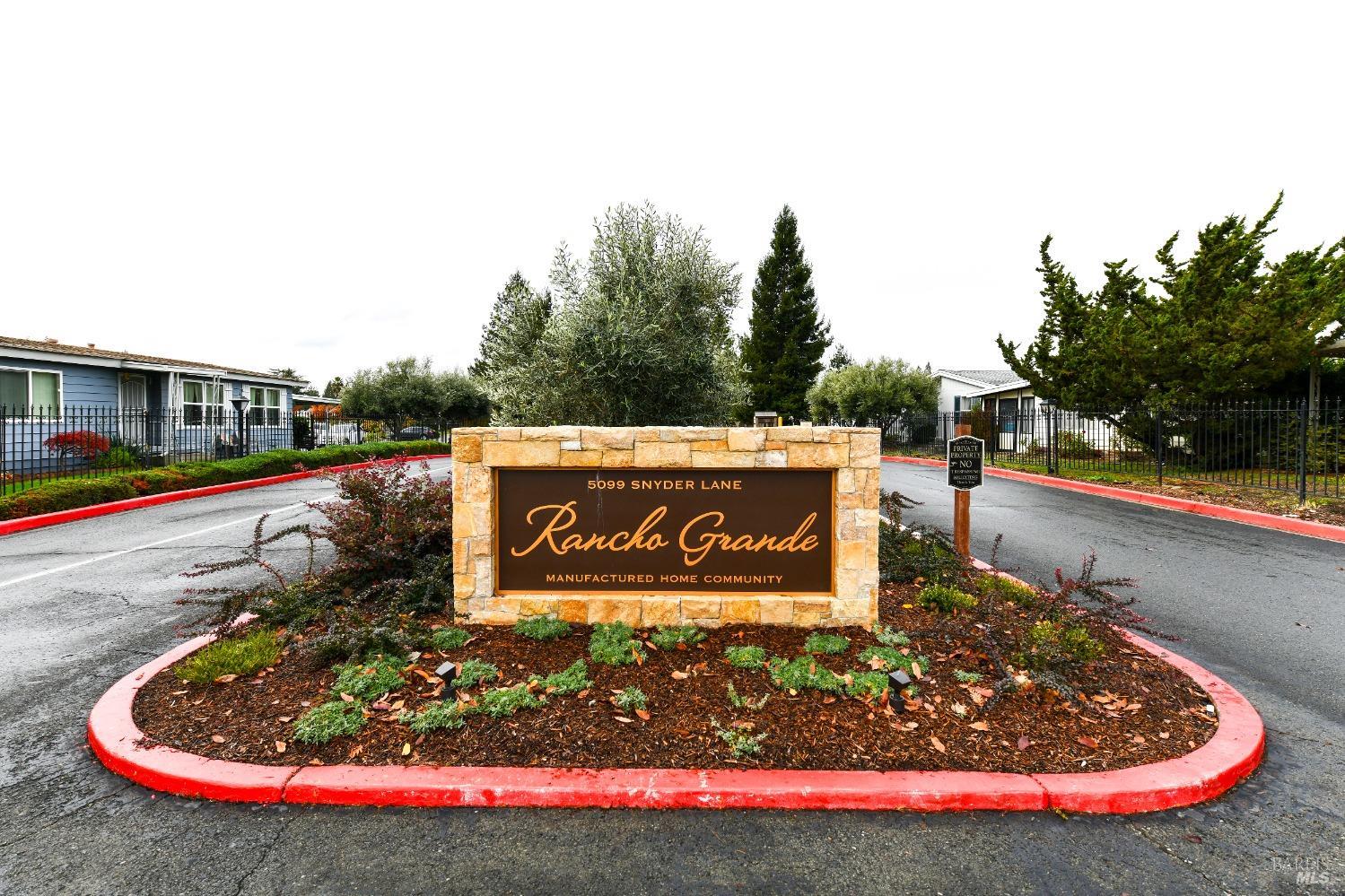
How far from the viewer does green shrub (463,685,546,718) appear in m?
3.26

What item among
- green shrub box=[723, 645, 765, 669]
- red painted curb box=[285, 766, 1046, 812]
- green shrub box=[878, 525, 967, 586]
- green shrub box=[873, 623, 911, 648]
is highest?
green shrub box=[878, 525, 967, 586]

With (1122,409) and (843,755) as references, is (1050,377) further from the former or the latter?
(843,755)

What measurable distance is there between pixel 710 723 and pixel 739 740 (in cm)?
21

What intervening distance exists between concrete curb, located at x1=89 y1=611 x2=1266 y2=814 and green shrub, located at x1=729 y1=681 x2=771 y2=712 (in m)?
0.45

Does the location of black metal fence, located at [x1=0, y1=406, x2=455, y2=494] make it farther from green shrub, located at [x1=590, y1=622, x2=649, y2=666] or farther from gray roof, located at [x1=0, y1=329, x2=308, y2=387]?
green shrub, located at [x1=590, y1=622, x2=649, y2=666]

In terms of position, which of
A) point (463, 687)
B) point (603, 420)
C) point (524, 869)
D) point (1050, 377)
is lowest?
point (524, 869)

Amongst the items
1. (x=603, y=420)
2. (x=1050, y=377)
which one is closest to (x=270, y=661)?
(x=603, y=420)

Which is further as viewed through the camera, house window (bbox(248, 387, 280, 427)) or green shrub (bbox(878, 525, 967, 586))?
house window (bbox(248, 387, 280, 427))

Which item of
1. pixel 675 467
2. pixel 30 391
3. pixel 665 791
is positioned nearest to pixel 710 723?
pixel 665 791

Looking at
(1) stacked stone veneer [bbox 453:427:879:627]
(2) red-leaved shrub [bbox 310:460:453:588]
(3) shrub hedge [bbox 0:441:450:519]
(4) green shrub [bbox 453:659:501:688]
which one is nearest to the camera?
(4) green shrub [bbox 453:659:501:688]

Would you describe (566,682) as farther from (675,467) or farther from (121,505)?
Answer: (121,505)

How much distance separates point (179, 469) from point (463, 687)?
1446 cm

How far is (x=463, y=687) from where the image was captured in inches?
139

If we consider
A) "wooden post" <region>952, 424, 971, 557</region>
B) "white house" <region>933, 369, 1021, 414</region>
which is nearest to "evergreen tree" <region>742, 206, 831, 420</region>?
"white house" <region>933, 369, 1021, 414</region>
